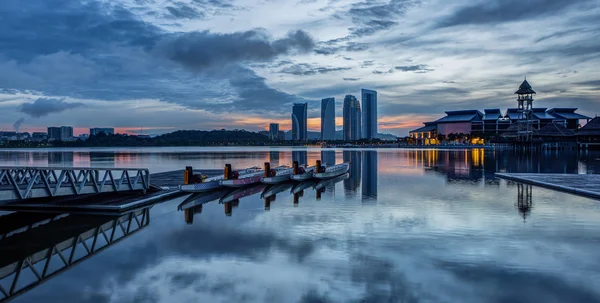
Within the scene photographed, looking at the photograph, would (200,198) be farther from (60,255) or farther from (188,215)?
(60,255)

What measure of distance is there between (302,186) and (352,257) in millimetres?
20108

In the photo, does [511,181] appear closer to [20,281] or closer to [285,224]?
[285,224]

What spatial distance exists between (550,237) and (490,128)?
186 m

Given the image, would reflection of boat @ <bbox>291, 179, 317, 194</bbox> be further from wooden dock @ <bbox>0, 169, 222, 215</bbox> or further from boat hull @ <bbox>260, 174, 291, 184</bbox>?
wooden dock @ <bbox>0, 169, 222, 215</bbox>

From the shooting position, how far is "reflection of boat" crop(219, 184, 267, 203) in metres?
27.2

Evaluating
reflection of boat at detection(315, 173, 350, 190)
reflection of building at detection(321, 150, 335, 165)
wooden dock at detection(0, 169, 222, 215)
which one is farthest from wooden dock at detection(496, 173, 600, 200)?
reflection of building at detection(321, 150, 335, 165)

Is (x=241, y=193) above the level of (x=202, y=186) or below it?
below

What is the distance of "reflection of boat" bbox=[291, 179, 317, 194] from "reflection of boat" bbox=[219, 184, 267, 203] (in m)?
2.44

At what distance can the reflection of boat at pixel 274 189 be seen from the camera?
29.2m

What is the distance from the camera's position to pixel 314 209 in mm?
23859

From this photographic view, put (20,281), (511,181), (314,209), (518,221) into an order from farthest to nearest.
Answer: (511,181) < (314,209) < (518,221) < (20,281)

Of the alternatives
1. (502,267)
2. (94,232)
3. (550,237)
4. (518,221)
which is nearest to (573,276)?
(502,267)

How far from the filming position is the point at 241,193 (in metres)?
29.7

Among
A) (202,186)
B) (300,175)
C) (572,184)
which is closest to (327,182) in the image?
(300,175)
